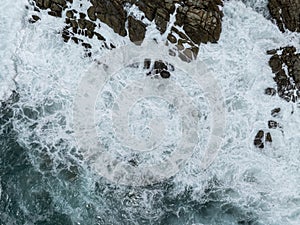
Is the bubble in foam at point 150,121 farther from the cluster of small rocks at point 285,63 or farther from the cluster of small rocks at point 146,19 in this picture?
the cluster of small rocks at point 285,63

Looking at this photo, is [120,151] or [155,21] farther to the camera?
[155,21]

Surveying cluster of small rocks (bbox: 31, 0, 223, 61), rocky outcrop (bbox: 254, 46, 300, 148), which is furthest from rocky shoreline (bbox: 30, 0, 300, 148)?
rocky outcrop (bbox: 254, 46, 300, 148)

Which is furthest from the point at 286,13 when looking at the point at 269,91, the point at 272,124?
the point at 272,124

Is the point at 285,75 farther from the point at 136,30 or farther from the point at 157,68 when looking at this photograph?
the point at 136,30

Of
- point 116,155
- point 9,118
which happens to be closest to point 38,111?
point 9,118

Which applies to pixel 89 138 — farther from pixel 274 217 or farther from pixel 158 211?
pixel 274 217

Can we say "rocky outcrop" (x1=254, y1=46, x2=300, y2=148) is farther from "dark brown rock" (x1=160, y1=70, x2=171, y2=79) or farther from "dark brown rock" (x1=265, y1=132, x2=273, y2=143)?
"dark brown rock" (x1=160, y1=70, x2=171, y2=79)
